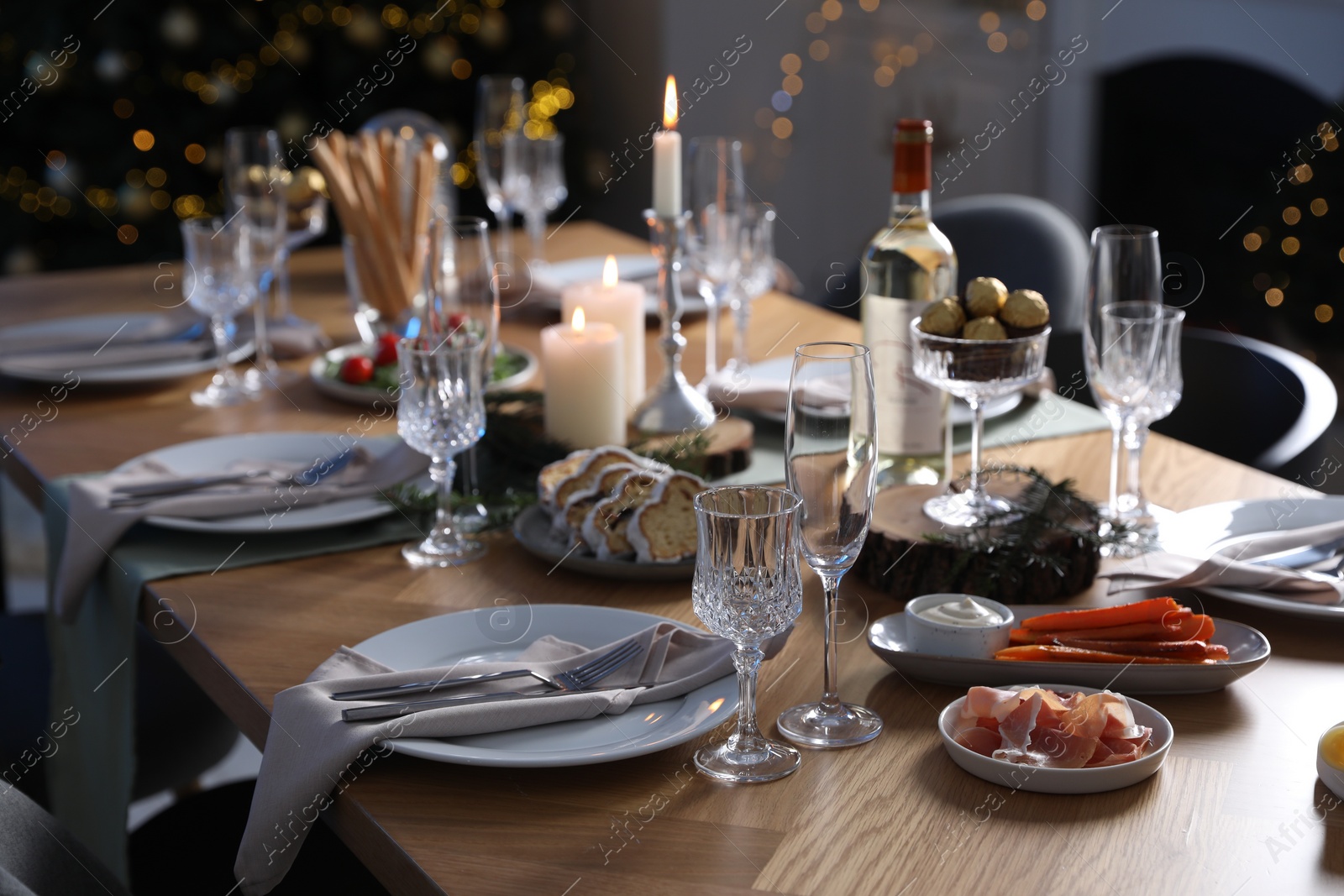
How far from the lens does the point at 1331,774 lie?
81 centimetres

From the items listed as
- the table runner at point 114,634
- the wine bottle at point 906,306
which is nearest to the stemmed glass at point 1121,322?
the wine bottle at point 906,306

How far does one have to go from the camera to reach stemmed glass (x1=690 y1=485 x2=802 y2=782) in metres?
0.83

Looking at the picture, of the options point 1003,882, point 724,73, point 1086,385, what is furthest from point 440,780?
point 724,73

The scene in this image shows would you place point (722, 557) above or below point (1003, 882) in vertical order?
above

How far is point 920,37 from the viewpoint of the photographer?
431cm

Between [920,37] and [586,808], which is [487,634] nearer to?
[586,808]

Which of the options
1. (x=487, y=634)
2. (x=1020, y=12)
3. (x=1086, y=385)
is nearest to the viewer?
(x=487, y=634)

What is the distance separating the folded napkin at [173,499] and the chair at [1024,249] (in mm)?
1265

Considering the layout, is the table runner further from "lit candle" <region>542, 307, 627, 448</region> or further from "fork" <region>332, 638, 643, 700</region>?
"fork" <region>332, 638, 643, 700</region>

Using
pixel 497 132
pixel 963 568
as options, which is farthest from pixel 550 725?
pixel 497 132

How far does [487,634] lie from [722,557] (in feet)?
0.95

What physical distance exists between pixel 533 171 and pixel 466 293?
83 cm

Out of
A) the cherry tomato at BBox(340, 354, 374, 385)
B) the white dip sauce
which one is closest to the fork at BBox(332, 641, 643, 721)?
the white dip sauce

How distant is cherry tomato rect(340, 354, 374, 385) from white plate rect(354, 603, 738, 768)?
2.49 ft
